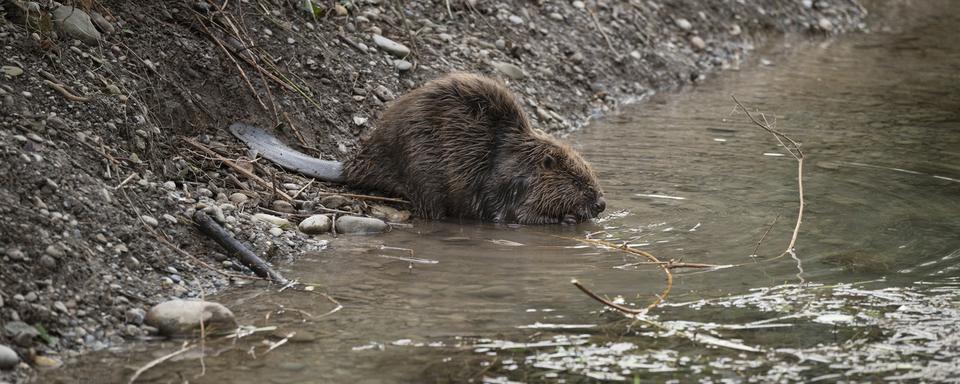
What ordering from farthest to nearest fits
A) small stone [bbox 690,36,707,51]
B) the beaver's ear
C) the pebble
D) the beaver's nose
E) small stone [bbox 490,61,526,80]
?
1. small stone [bbox 690,36,707,51]
2. small stone [bbox 490,61,526,80]
3. the beaver's ear
4. the beaver's nose
5. the pebble

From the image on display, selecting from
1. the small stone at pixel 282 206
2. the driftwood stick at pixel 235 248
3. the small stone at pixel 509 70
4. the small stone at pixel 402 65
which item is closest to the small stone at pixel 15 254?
the driftwood stick at pixel 235 248

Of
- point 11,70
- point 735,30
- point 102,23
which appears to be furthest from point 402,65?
point 735,30

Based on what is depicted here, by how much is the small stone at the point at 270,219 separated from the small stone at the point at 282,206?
0.16 meters

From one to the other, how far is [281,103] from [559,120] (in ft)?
7.65

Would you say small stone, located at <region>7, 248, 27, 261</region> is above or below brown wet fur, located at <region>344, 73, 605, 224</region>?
below

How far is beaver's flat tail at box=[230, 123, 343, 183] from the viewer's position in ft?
20.3

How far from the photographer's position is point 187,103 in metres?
6.15

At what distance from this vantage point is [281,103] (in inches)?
263

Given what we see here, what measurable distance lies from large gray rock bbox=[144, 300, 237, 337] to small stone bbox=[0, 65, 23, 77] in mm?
1537

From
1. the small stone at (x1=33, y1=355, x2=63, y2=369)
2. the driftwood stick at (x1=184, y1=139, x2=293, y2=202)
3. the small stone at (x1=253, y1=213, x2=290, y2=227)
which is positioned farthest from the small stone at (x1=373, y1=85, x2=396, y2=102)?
the small stone at (x1=33, y1=355, x2=63, y2=369)

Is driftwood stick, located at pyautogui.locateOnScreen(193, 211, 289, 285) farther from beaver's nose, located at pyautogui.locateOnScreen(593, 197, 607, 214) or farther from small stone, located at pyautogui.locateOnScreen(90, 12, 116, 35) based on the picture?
beaver's nose, located at pyautogui.locateOnScreen(593, 197, 607, 214)

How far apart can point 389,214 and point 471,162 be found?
489 millimetres

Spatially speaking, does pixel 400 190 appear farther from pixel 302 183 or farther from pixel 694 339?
pixel 694 339

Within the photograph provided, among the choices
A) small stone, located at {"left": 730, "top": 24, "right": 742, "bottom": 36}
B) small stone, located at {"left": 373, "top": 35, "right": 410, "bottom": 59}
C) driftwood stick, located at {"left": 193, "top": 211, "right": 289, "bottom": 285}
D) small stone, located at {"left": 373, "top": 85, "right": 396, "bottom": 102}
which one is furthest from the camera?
small stone, located at {"left": 730, "top": 24, "right": 742, "bottom": 36}
